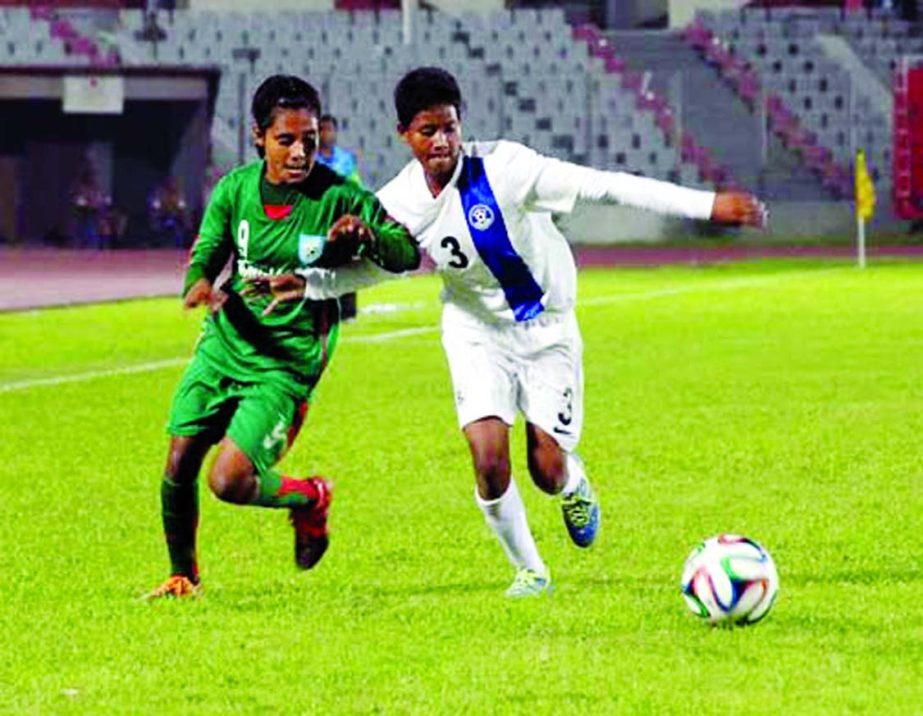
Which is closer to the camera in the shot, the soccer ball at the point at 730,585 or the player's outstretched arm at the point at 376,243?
the soccer ball at the point at 730,585

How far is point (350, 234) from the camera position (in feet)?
29.5

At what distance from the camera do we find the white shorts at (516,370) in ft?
31.5

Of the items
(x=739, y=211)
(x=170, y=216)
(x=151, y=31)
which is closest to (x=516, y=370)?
(x=739, y=211)

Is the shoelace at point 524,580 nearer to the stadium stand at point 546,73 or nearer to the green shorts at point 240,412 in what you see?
the green shorts at point 240,412

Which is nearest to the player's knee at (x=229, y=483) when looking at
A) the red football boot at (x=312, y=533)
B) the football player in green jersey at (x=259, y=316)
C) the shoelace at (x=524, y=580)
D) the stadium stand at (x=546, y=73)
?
the football player in green jersey at (x=259, y=316)

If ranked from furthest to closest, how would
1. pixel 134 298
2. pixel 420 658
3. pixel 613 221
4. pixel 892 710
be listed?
1. pixel 613 221
2. pixel 134 298
3. pixel 420 658
4. pixel 892 710

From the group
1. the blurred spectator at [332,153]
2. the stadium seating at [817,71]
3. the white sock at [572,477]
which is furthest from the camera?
the stadium seating at [817,71]

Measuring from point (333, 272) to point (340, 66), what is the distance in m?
42.1

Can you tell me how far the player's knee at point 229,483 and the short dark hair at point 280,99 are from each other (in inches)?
46.6

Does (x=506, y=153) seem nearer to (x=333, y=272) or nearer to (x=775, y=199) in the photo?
(x=333, y=272)

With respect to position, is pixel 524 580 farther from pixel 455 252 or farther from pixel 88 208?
pixel 88 208

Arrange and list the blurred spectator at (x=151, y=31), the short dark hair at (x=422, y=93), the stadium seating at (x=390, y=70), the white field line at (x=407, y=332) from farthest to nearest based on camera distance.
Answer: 1. the blurred spectator at (x=151, y=31)
2. the stadium seating at (x=390, y=70)
3. the white field line at (x=407, y=332)
4. the short dark hair at (x=422, y=93)

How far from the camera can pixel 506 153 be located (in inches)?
371

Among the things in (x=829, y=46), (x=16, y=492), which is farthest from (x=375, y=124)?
(x=16, y=492)
